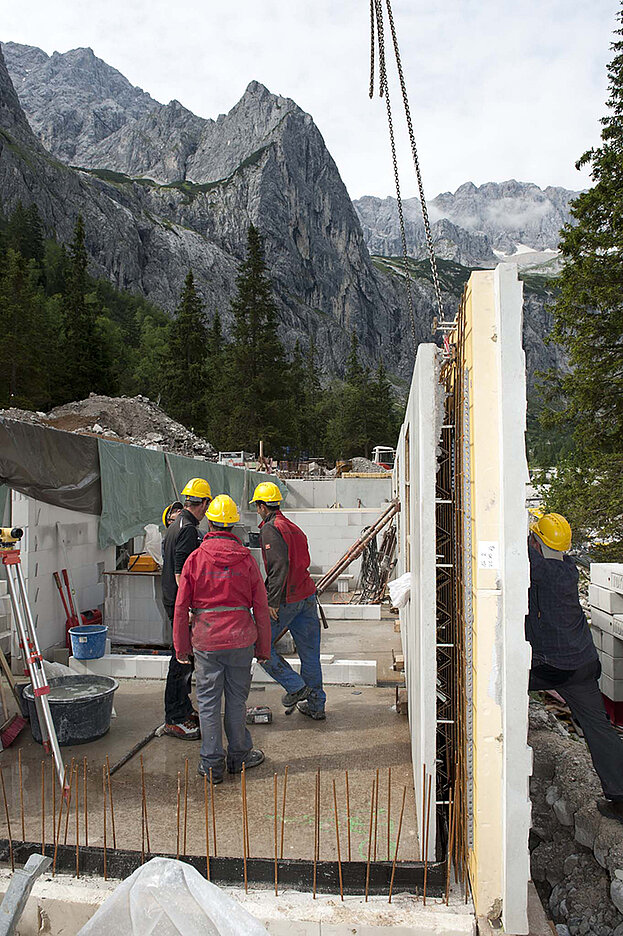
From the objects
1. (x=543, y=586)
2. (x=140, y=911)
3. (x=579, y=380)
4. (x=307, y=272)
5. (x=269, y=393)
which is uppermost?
(x=307, y=272)

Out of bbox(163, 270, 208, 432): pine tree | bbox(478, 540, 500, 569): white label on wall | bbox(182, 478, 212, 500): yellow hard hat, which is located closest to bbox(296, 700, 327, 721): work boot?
bbox(182, 478, 212, 500): yellow hard hat

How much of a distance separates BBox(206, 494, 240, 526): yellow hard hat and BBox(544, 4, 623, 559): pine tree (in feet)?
29.8

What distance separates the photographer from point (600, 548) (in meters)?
11.6

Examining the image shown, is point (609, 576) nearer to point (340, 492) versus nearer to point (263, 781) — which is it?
point (263, 781)

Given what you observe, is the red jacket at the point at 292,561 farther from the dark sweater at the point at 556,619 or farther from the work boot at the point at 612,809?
the work boot at the point at 612,809

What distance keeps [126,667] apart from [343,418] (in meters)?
49.5

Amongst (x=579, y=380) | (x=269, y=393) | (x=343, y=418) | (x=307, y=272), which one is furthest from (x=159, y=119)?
(x=579, y=380)

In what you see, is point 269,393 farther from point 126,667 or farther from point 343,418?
point 126,667

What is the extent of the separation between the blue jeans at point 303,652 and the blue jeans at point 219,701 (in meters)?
0.86

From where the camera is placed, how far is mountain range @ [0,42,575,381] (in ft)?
272

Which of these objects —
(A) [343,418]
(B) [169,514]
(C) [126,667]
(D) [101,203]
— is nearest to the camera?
(B) [169,514]

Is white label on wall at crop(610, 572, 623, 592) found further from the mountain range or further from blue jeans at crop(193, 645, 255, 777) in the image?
the mountain range

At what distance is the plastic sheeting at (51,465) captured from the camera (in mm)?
5629

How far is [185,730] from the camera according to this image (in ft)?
15.5
